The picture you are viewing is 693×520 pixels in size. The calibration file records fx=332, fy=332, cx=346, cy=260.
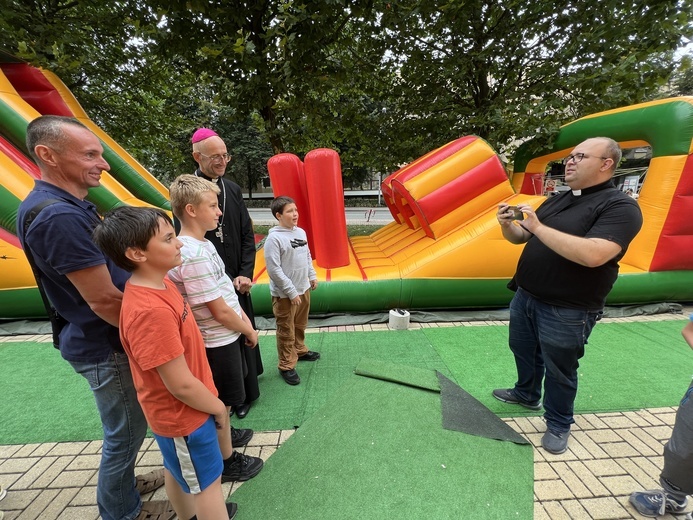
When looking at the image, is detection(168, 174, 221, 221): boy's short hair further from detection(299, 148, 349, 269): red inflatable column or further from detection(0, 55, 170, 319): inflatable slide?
detection(0, 55, 170, 319): inflatable slide

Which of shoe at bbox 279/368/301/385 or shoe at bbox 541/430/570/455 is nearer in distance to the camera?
shoe at bbox 541/430/570/455

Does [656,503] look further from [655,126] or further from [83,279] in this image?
[655,126]

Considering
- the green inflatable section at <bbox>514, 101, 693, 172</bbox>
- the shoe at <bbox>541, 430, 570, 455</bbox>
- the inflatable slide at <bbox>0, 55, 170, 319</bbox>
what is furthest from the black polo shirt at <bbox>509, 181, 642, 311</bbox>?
the inflatable slide at <bbox>0, 55, 170, 319</bbox>

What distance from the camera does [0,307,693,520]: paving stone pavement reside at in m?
1.86

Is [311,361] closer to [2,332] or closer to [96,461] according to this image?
[96,461]

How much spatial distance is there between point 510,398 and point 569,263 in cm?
132

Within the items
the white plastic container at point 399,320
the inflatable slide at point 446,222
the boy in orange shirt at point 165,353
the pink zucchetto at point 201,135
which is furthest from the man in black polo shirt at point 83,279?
the white plastic container at point 399,320

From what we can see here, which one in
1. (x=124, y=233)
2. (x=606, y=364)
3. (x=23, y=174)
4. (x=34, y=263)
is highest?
(x=23, y=174)

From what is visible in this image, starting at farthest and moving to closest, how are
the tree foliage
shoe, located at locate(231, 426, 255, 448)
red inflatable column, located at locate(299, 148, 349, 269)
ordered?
the tree foliage < red inflatable column, located at locate(299, 148, 349, 269) < shoe, located at locate(231, 426, 255, 448)

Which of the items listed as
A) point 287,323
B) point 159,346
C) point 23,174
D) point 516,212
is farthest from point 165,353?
point 23,174

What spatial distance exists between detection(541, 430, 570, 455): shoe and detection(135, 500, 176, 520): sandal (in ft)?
7.63

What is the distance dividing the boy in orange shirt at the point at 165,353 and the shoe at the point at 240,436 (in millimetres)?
882

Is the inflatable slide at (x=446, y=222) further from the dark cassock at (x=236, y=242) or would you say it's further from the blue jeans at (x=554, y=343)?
the blue jeans at (x=554, y=343)

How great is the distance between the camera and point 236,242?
8.23 ft
